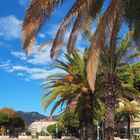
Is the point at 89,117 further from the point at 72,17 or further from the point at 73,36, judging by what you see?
the point at 72,17

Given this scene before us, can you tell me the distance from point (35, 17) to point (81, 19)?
1.55m

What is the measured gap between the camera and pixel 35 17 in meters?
13.1

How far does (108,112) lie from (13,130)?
4229 inches

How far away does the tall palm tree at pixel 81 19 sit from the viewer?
1251 centimetres

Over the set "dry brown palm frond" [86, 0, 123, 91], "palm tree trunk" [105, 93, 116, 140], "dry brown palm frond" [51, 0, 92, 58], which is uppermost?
"dry brown palm frond" [51, 0, 92, 58]

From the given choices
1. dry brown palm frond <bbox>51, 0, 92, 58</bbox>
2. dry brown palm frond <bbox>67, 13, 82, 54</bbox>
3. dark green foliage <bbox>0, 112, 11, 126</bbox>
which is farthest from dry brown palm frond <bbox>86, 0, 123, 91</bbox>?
dark green foliage <bbox>0, 112, 11, 126</bbox>

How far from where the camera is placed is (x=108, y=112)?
893 inches

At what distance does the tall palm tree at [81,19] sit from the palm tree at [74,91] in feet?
40.0

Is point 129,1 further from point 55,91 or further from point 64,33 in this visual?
point 55,91

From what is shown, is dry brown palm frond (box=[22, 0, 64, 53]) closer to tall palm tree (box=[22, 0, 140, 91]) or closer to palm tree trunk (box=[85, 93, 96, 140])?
tall palm tree (box=[22, 0, 140, 91])

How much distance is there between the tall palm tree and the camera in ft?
41.0

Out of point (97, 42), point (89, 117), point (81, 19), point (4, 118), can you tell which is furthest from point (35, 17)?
point (4, 118)

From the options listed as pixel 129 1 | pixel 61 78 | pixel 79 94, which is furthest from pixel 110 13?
pixel 61 78

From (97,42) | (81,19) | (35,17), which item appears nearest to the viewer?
(97,42)
